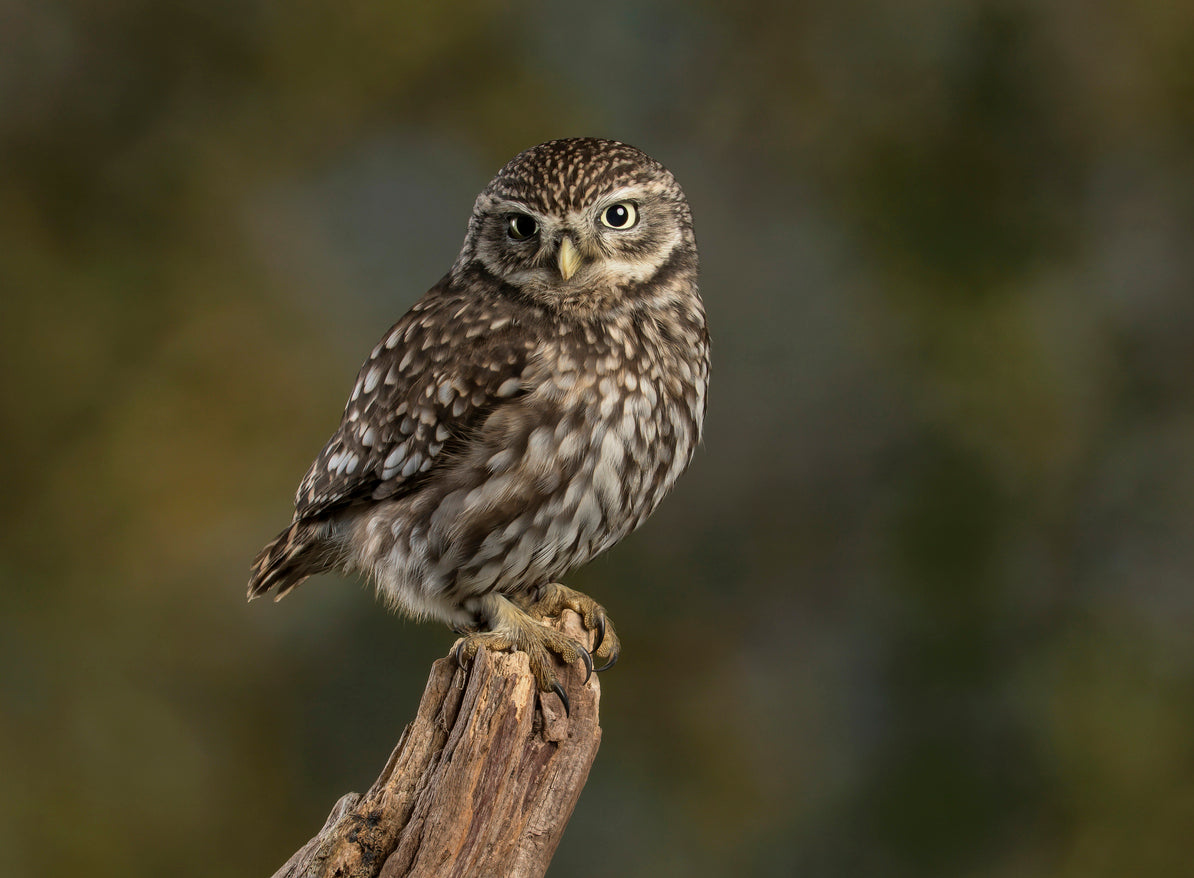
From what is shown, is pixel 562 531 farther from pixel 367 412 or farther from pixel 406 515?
pixel 367 412

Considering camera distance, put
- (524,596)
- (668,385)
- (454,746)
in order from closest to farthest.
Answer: (454,746)
(668,385)
(524,596)

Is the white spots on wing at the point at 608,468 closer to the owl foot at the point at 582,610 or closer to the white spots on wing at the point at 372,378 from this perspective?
the owl foot at the point at 582,610

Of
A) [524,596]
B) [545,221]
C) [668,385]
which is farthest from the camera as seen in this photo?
[524,596]

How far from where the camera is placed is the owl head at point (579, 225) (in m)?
2.20

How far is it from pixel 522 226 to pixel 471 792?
1.04m

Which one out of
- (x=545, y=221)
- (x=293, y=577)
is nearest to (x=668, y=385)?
(x=545, y=221)

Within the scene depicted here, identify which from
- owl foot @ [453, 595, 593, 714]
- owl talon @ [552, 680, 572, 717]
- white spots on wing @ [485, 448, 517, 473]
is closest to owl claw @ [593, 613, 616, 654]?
→ owl foot @ [453, 595, 593, 714]

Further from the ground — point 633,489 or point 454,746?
point 633,489

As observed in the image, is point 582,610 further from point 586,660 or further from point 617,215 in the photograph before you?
point 617,215

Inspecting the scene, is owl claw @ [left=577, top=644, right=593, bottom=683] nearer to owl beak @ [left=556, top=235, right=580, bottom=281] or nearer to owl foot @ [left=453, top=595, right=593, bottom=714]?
owl foot @ [left=453, top=595, right=593, bottom=714]

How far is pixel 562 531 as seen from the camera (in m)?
2.29

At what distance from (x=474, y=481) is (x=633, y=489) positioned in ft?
1.01

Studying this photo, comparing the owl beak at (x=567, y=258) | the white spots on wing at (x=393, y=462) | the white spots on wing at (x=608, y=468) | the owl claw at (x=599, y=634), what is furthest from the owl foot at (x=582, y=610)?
the owl beak at (x=567, y=258)

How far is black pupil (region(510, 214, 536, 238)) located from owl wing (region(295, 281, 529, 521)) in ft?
0.50
